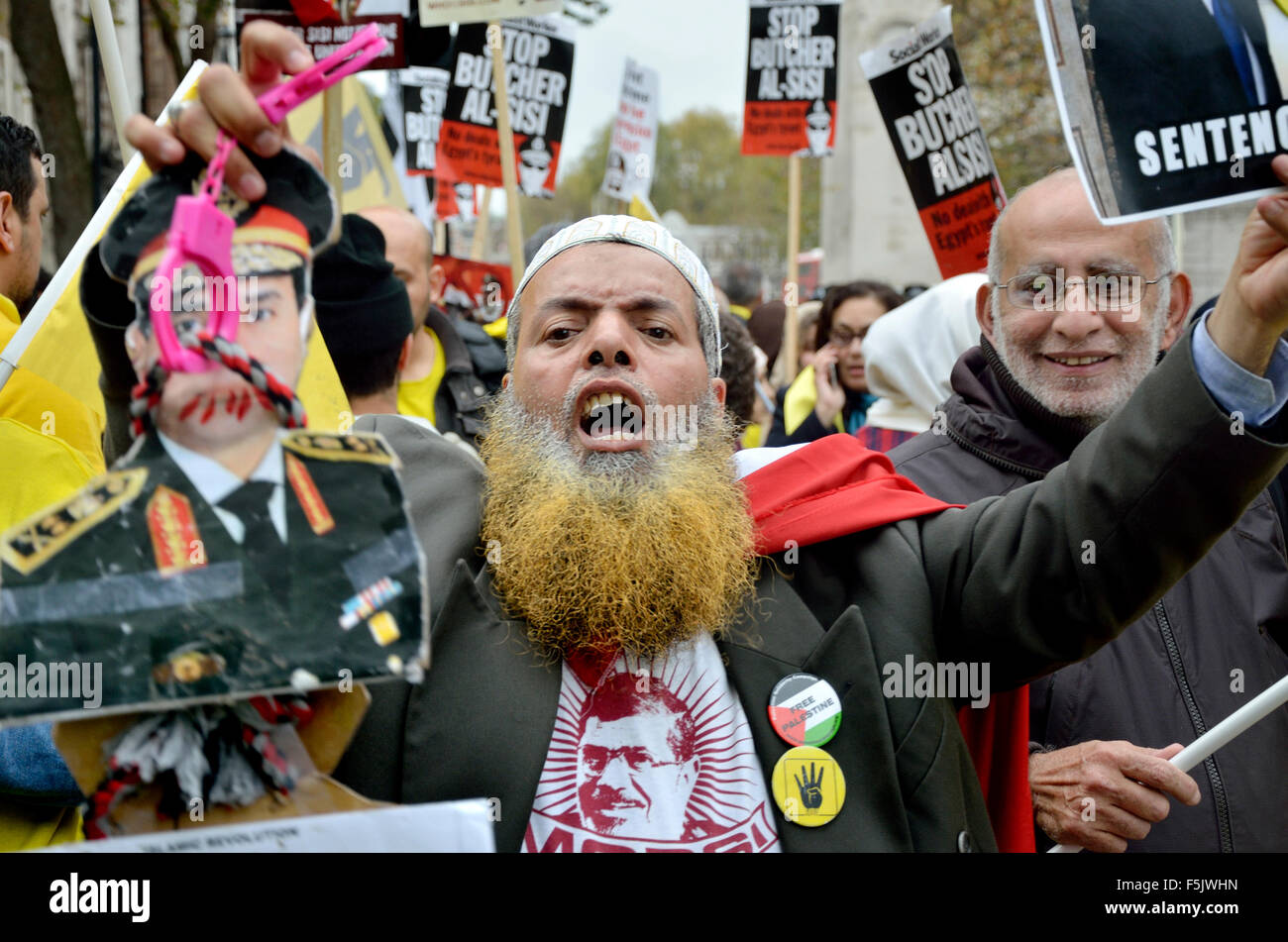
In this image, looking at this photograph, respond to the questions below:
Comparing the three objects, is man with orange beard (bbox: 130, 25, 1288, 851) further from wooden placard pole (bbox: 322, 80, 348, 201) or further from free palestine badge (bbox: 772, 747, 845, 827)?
wooden placard pole (bbox: 322, 80, 348, 201)

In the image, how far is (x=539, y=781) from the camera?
217 cm

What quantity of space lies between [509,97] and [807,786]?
5.99 m

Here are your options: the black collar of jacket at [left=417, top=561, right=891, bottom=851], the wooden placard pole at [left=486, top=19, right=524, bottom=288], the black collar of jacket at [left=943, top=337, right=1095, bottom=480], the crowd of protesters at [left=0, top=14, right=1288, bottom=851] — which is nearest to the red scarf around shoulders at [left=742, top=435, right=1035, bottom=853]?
the crowd of protesters at [left=0, top=14, right=1288, bottom=851]

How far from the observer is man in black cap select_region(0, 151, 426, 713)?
1525 mm

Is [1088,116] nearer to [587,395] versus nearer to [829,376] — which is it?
[587,395]

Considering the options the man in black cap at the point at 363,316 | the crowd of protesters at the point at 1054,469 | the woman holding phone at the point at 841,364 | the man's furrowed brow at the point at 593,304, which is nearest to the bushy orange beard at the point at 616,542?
the crowd of protesters at the point at 1054,469

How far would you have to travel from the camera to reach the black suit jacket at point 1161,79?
1806mm

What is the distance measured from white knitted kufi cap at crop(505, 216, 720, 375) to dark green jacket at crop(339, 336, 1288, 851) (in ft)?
1.89

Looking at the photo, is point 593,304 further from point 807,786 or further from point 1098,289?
point 1098,289

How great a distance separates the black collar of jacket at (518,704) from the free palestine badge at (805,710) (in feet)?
0.05

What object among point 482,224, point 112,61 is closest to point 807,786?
point 112,61

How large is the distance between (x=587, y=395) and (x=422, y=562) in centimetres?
102

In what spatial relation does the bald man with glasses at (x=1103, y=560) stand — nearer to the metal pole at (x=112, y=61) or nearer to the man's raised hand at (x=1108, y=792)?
the man's raised hand at (x=1108, y=792)

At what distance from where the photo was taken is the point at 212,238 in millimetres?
1564
